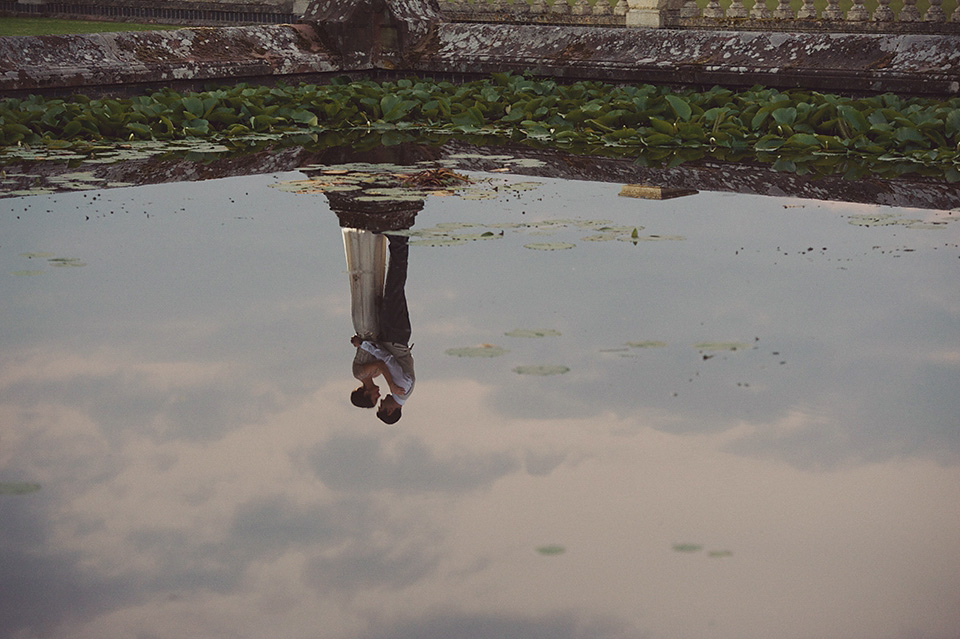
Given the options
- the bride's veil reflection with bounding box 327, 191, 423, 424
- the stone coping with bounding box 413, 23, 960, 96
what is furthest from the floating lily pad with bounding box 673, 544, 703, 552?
the stone coping with bounding box 413, 23, 960, 96

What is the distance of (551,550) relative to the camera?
176 cm

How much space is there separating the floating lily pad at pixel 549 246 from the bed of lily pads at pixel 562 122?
1718 millimetres

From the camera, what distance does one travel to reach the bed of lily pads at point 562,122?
5430mm

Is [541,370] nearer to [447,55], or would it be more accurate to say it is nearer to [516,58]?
[516,58]

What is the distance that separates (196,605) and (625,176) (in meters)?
3.59

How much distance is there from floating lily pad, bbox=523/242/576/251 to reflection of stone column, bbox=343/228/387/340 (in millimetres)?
451

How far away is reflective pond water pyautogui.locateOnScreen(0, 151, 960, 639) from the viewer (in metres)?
1.63

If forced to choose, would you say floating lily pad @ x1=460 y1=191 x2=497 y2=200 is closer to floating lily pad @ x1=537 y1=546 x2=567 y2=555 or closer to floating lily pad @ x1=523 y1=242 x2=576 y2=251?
floating lily pad @ x1=523 y1=242 x2=576 y2=251

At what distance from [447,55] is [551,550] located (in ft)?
23.3

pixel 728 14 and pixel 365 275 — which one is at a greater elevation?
pixel 365 275

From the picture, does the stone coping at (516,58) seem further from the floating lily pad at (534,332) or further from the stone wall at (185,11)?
the stone wall at (185,11)

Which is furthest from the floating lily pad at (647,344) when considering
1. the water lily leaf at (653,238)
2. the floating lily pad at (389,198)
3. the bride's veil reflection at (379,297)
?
the floating lily pad at (389,198)

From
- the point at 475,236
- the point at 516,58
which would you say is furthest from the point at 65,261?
the point at 516,58

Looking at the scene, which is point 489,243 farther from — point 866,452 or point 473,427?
point 866,452
